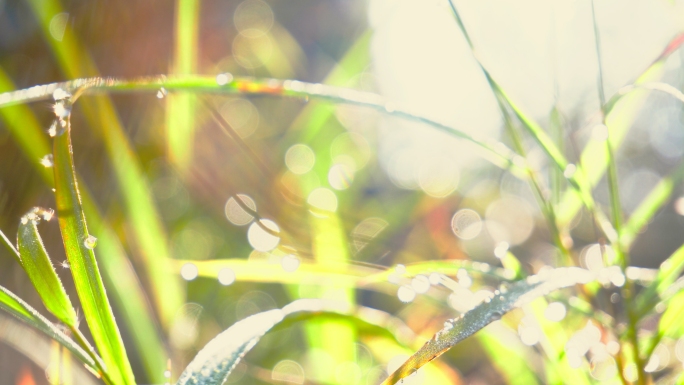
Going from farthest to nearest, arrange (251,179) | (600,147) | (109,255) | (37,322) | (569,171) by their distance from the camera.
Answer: (251,179)
(109,255)
(600,147)
(569,171)
(37,322)

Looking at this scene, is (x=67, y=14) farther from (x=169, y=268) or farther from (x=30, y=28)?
(x=169, y=268)

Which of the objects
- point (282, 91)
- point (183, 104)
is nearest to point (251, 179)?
point (183, 104)

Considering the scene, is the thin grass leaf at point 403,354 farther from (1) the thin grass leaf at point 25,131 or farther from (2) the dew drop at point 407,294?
(1) the thin grass leaf at point 25,131

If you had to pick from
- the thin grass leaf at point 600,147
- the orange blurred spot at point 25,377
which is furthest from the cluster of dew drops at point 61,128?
the thin grass leaf at point 600,147

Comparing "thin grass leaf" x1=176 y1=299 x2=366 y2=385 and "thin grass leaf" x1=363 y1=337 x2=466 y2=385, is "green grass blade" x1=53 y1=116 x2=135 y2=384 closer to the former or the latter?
"thin grass leaf" x1=176 y1=299 x2=366 y2=385

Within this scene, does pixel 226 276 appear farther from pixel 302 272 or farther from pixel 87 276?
pixel 87 276

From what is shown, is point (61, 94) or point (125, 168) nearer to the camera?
point (61, 94)

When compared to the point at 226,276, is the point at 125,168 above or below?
above
